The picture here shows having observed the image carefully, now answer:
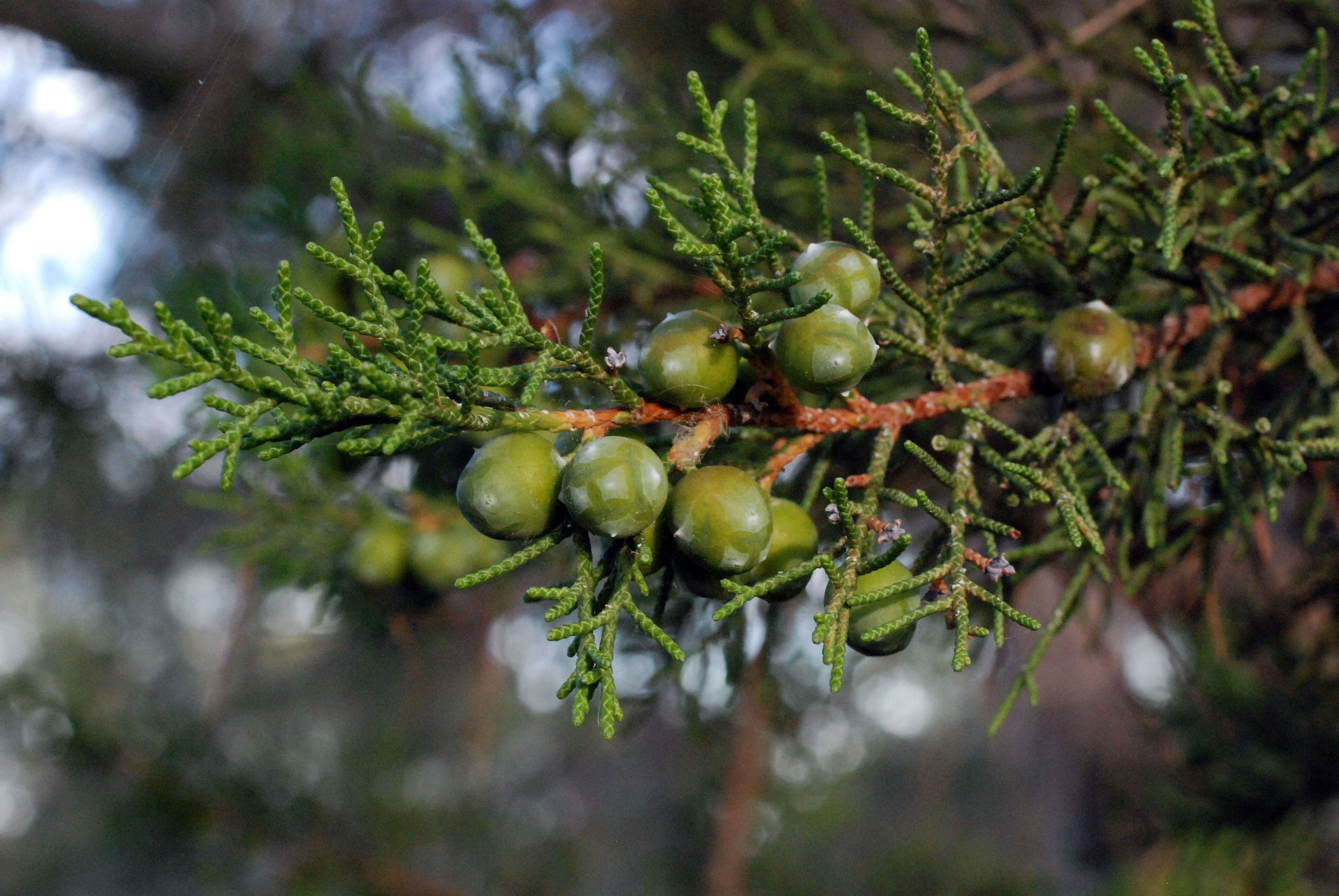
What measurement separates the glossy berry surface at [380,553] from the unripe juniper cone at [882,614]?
1.18 m

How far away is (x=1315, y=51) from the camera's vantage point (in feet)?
3.15

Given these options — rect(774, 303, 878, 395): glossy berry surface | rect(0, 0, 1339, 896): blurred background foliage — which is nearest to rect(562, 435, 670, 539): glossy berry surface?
rect(774, 303, 878, 395): glossy berry surface

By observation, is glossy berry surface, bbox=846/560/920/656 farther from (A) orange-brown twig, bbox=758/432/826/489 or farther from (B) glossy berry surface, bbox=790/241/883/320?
→ (B) glossy berry surface, bbox=790/241/883/320

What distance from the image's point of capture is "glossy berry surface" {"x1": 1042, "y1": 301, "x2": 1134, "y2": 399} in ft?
3.03

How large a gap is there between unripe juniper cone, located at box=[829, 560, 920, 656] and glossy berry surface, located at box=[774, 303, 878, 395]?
202mm

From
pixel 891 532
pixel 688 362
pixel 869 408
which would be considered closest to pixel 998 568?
pixel 891 532

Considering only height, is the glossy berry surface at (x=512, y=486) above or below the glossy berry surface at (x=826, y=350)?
below

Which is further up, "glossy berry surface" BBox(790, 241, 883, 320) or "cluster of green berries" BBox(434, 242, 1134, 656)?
"glossy berry surface" BBox(790, 241, 883, 320)

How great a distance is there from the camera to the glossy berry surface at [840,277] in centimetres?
78

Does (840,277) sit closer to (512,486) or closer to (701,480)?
(701,480)

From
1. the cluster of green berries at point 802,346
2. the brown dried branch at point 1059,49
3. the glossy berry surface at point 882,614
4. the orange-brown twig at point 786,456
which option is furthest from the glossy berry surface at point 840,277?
the brown dried branch at point 1059,49

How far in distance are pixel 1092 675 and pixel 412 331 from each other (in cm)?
410

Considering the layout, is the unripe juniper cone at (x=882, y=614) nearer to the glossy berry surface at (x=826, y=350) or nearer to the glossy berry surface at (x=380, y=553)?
the glossy berry surface at (x=826, y=350)

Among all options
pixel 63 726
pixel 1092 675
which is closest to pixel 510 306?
pixel 63 726
